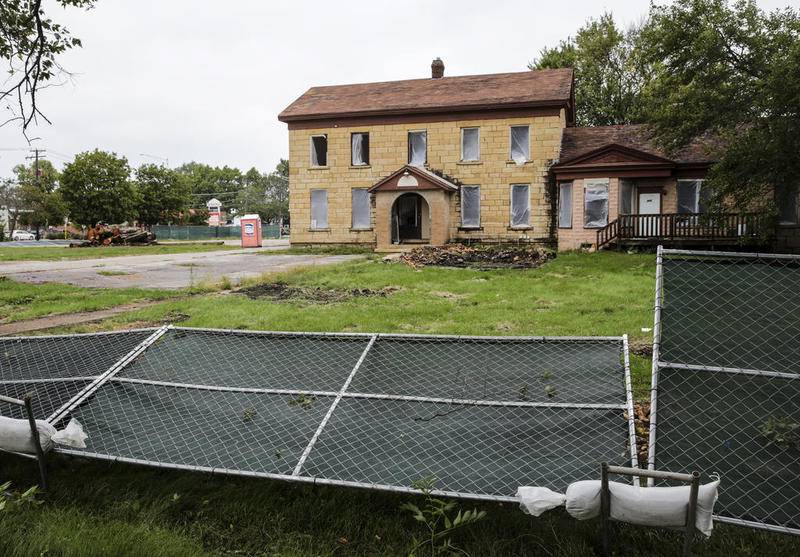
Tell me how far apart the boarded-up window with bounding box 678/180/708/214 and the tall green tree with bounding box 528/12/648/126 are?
59.5 feet

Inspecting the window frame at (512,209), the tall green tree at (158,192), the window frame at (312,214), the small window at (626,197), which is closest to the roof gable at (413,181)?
the window frame at (512,209)

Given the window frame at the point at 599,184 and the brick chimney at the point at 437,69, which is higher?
the brick chimney at the point at 437,69

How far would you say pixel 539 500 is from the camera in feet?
10.4

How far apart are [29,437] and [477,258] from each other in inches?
673

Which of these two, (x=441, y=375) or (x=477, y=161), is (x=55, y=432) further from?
(x=477, y=161)

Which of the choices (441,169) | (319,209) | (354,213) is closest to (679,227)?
(441,169)

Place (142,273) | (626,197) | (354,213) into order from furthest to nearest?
(354,213), (626,197), (142,273)

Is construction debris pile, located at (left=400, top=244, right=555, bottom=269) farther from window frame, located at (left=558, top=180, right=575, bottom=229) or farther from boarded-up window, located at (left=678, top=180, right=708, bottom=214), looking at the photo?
boarded-up window, located at (left=678, top=180, right=708, bottom=214)

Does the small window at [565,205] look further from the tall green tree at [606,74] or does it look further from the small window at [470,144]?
the tall green tree at [606,74]

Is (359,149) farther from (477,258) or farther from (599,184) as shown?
(477,258)

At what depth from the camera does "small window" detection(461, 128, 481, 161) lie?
28.0 m

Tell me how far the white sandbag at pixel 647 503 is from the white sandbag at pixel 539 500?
2.4 inches

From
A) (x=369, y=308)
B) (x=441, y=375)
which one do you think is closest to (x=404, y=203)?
(x=369, y=308)

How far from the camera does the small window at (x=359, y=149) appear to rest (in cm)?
2958
